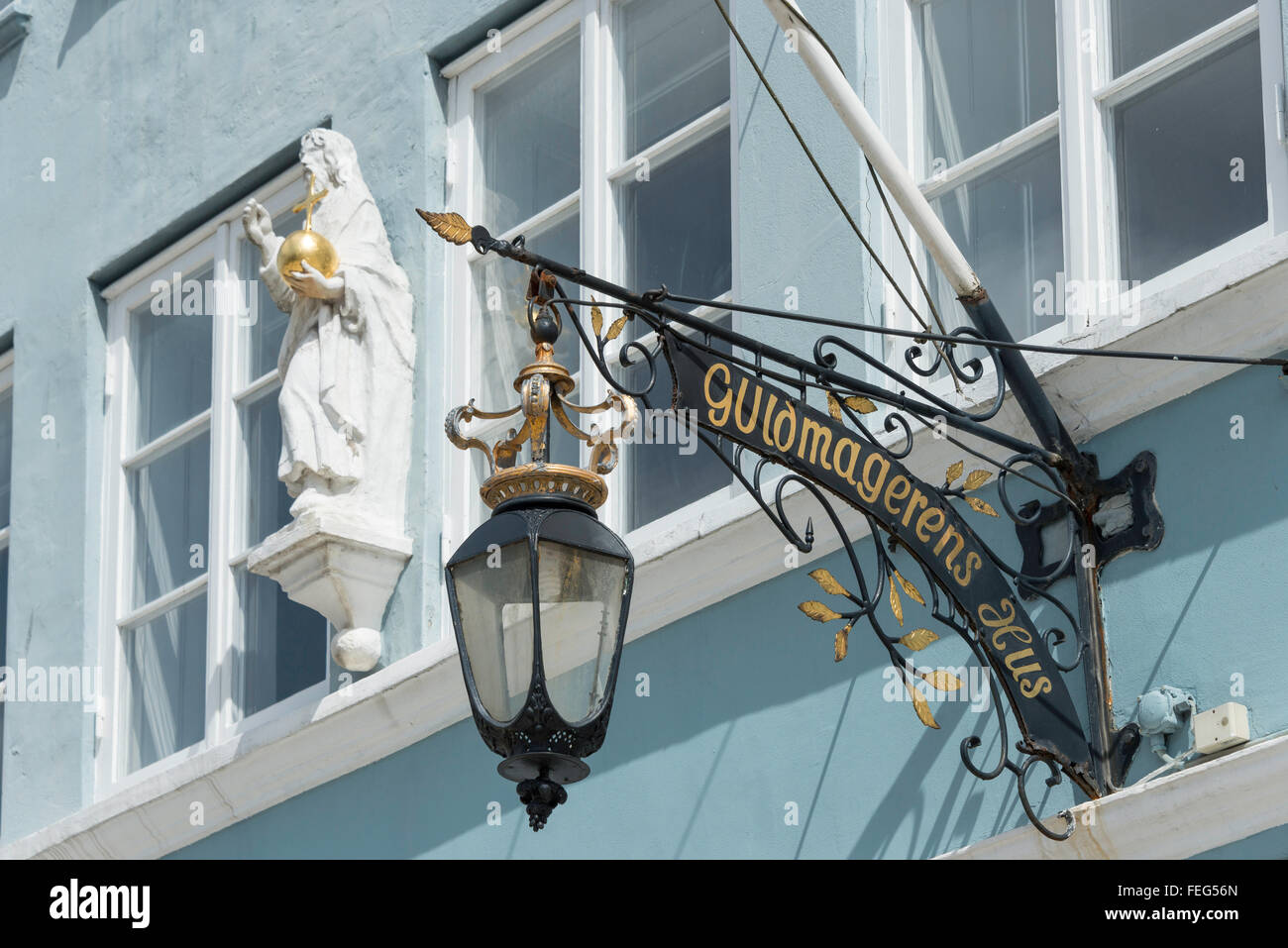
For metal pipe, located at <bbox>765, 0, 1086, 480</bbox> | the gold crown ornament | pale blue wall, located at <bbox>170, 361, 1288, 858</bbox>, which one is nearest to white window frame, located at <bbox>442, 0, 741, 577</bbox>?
the gold crown ornament

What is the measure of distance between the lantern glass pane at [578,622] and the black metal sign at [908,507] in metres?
0.59

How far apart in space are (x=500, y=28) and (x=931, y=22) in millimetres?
1870

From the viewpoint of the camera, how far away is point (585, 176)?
27.6ft

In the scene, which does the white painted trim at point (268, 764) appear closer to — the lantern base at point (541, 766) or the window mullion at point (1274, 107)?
the lantern base at point (541, 766)

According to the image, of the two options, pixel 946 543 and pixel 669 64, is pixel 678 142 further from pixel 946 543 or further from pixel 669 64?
pixel 946 543

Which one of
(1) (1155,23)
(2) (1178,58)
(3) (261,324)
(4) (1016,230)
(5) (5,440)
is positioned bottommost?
(4) (1016,230)

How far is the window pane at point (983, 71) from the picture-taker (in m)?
7.21

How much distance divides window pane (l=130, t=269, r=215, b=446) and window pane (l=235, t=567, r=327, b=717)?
91 cm

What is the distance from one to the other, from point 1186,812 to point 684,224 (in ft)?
9.58

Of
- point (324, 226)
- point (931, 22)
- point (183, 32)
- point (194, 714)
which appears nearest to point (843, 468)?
point (931, 22)

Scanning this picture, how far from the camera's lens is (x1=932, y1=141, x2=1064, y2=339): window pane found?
704 centimetres

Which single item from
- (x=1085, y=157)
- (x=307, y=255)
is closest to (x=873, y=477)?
(x=1085, y=157)

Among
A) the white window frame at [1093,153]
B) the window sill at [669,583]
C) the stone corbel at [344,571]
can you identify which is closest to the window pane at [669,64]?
the white window frame at [1093,153]

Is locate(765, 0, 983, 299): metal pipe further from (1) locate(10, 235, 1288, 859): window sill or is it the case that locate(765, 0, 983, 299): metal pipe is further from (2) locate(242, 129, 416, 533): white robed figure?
(2) locate(242, 129, 416, 533): white robed figure
